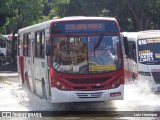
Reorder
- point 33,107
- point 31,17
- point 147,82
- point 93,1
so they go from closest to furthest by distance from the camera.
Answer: point 33,107 < point 147,82 < point 93,1 < point 31,17

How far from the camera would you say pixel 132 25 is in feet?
144

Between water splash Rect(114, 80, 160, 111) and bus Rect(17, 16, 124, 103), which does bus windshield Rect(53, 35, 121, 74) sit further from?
water splash Rect(114, 80, 160, 111)

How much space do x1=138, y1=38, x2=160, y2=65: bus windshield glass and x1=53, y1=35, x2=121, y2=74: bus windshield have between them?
14.4 feet

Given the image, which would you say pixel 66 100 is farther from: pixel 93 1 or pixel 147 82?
pixel 93 1

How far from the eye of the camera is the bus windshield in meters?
14.1

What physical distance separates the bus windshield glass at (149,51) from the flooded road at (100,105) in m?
0.96

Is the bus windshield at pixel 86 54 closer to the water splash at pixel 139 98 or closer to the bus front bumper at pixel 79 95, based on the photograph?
the bus front bumper at pixel 79 95

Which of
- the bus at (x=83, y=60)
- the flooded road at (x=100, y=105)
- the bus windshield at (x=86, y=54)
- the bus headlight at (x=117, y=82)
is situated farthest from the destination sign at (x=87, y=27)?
the flooded road at (x=100, y=105)

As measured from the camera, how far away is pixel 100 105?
15.8 metres

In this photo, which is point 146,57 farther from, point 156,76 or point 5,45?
point 5,45

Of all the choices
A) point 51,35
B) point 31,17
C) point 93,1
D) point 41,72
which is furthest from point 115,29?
point 31,17

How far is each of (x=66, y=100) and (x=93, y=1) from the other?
25.9 m

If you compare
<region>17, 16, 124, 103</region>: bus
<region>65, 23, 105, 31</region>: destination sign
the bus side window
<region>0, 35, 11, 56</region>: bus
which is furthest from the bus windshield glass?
<region>0, 35, 11, 56</region>: bus

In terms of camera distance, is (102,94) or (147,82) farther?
(147,82)
